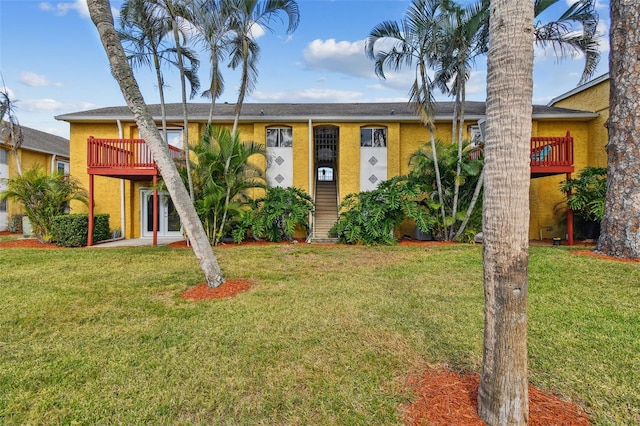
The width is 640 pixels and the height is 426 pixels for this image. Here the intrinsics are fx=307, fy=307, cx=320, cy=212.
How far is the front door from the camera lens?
42.2ft

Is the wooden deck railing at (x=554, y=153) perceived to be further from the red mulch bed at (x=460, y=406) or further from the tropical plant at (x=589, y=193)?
the red mulch bed at (x=460, y=406)

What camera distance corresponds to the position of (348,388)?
2.56 meters

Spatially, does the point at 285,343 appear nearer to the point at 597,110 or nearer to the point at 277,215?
the point at 277,215

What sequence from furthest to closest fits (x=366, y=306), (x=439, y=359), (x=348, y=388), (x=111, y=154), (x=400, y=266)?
(x=111, y=154) < (x=400, y=266) < (x=366, y=306) < (x=439, y=359) < (x=348, y=388)

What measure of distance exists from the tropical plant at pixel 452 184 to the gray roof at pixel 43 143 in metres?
21.4

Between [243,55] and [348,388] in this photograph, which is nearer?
[348,388]

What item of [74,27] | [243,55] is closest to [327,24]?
[243,55]

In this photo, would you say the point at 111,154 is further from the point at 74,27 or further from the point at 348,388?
the point at 348,388

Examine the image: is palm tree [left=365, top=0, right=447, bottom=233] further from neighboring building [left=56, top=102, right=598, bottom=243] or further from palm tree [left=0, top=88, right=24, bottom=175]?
palm tree [left=0, top=88, right=24, bottom=175]

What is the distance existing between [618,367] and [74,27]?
1252cm

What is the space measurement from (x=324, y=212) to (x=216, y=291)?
843cm

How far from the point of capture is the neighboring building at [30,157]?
17.2 metres

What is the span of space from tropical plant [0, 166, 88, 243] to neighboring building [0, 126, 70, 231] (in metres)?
6.66

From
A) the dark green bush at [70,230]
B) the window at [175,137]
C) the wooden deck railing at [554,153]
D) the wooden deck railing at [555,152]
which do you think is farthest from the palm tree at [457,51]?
the dark green bush at [70,230]
